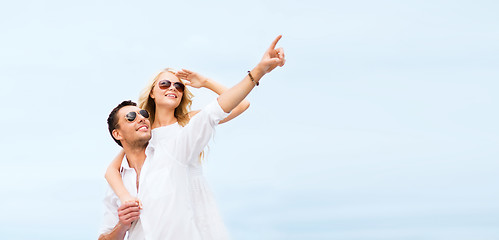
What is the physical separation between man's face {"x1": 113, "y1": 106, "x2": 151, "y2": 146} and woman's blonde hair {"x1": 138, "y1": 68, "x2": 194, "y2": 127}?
1.10ft

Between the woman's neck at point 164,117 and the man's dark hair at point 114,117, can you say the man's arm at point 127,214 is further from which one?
the woman's neck at point 164,117

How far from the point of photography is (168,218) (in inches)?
273

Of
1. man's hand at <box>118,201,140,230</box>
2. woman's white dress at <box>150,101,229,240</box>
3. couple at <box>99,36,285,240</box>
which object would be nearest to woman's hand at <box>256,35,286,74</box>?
couple at <box>99,36,285,240</box>

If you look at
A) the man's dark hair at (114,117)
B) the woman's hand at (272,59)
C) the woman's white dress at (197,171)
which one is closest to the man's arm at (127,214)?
the woman's white dress at (197,171)

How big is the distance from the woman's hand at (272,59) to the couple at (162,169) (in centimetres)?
76

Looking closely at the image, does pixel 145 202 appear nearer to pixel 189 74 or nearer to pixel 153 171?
pixel 153 171

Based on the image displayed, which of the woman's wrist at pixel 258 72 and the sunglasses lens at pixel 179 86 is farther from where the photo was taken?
the sunglasses lens at pixel 179 86

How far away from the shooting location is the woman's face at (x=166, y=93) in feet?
24.5

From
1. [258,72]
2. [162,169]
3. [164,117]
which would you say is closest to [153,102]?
[164,117]

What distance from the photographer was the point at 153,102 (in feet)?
25.7

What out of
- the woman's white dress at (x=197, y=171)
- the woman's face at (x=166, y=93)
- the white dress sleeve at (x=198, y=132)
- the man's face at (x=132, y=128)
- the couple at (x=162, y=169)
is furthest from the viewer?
the woman's face at (x=166, y=93)

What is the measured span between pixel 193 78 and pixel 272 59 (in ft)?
5.91

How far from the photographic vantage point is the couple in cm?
693

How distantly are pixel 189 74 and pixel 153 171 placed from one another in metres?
1.28
